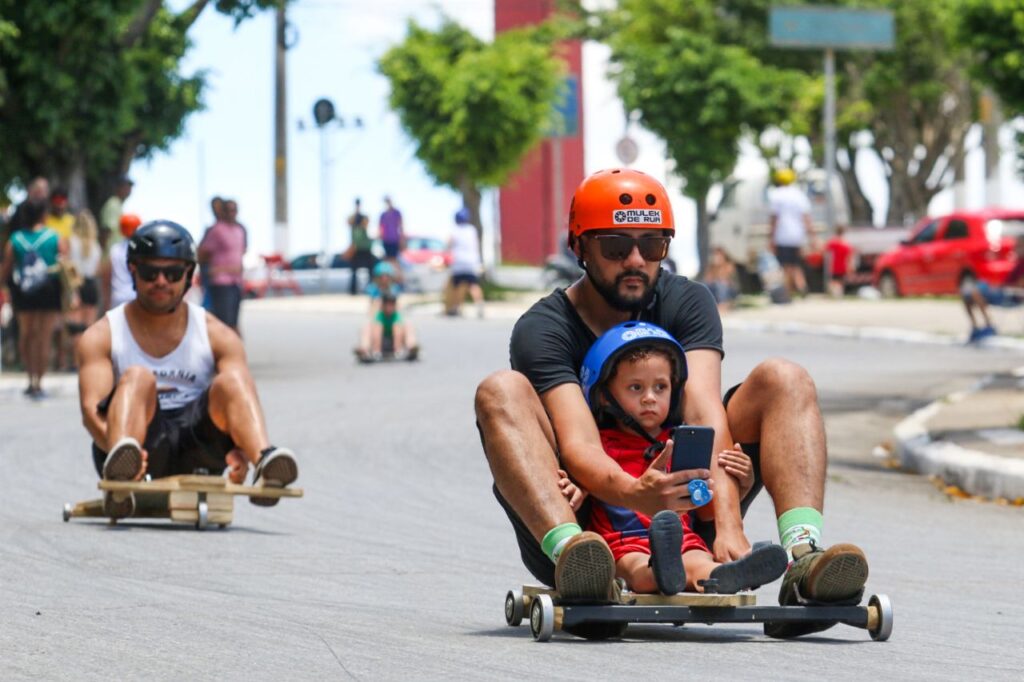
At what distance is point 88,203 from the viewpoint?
95.3 ft

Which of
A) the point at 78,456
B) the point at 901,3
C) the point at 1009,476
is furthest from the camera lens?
the point at 901,3

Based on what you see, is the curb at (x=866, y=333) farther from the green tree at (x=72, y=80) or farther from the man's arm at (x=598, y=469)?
the man's arm at (x=598, y=469)

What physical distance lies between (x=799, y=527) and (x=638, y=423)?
1.93 ft

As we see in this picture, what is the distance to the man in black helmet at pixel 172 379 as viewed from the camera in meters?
11.2

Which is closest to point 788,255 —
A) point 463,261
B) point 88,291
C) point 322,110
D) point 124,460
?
point 463,261

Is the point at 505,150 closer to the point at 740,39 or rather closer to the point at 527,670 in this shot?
the point at 740,39

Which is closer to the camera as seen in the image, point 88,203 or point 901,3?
point 88,203

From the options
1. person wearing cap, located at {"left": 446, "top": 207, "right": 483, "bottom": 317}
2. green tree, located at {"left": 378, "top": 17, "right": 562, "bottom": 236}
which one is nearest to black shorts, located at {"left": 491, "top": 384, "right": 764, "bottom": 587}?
person wearing cap, located at {"left": 446, "top": 207, "right": 483, "bottom": 317}

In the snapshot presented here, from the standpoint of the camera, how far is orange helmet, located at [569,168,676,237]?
7.62 m

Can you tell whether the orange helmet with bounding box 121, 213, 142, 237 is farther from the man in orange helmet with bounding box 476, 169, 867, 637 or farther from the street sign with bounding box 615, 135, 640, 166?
the street sign with bounding box 615, 135, 640, 166

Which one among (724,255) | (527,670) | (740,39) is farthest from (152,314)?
(740,39)

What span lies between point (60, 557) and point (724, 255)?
25466 mm

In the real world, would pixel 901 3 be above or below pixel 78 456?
above

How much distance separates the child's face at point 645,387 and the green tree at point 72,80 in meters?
18.0
